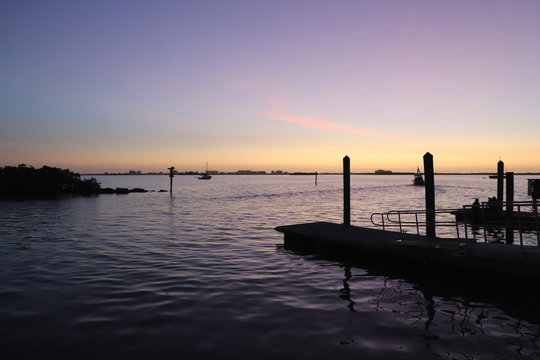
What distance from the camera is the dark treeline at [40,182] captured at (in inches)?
2046

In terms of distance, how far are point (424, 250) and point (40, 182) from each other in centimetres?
6063

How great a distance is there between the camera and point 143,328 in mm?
6895

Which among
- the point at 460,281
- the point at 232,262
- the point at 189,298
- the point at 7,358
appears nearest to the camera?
the point at 7,358

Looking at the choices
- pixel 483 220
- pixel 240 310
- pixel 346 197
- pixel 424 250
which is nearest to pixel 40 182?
pixel 346 197

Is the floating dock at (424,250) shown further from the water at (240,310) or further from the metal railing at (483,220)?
the water at (240,310)

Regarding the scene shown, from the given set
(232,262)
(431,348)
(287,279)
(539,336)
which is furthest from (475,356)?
(232,262)

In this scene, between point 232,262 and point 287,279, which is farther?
point 232,262

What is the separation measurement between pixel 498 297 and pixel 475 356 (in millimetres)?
3882

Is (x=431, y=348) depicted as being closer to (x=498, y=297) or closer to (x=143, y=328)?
(x=498, y=297)

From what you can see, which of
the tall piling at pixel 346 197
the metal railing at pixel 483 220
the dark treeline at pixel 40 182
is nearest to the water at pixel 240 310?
the metal railing at pixel 483 220

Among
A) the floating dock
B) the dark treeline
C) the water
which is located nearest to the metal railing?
the floating dock

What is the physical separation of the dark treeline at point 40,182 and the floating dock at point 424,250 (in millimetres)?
51922

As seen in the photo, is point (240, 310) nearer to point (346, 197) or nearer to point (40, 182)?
point (346, 197)

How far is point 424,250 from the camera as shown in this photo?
437 inches
